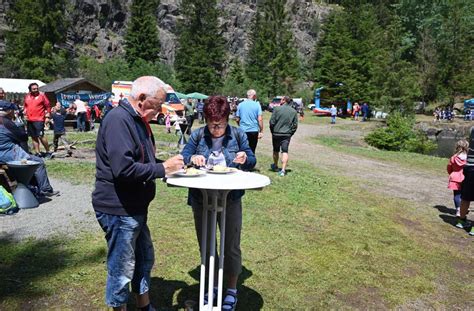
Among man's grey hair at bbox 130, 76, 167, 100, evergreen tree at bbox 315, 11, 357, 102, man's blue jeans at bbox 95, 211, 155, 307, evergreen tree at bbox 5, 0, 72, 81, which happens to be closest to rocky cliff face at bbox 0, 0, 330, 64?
evergreen tree at bbox 5, 0, 72, 81

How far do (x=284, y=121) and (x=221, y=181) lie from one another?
21.9ft

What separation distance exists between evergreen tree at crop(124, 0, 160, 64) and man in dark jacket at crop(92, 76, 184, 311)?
5649cm

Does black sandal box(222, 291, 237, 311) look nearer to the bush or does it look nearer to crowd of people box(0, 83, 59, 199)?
crowd of people box(0, 83, 59, 199)

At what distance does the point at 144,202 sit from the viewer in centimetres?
292

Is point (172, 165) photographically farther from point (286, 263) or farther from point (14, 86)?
point (14, 86)

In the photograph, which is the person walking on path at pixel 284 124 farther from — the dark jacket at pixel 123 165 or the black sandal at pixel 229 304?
the dark jacket at pixel 123 165

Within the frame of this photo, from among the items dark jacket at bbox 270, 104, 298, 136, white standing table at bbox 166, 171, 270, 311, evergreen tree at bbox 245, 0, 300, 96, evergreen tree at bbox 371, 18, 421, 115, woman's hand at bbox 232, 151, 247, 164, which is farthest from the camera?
evergreen tree at bbox 245, 0, 300, 96

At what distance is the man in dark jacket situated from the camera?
2.69m

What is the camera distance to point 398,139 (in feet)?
66.1

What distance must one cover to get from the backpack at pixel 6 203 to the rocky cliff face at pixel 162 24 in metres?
52.8

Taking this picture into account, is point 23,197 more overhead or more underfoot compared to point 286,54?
more underfoot

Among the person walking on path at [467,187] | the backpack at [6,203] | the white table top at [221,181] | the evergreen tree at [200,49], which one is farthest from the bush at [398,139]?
the evergreen tree at [200,49]

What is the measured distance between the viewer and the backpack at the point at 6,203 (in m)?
5.98

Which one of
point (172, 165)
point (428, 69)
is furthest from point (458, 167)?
point (428, 69)
